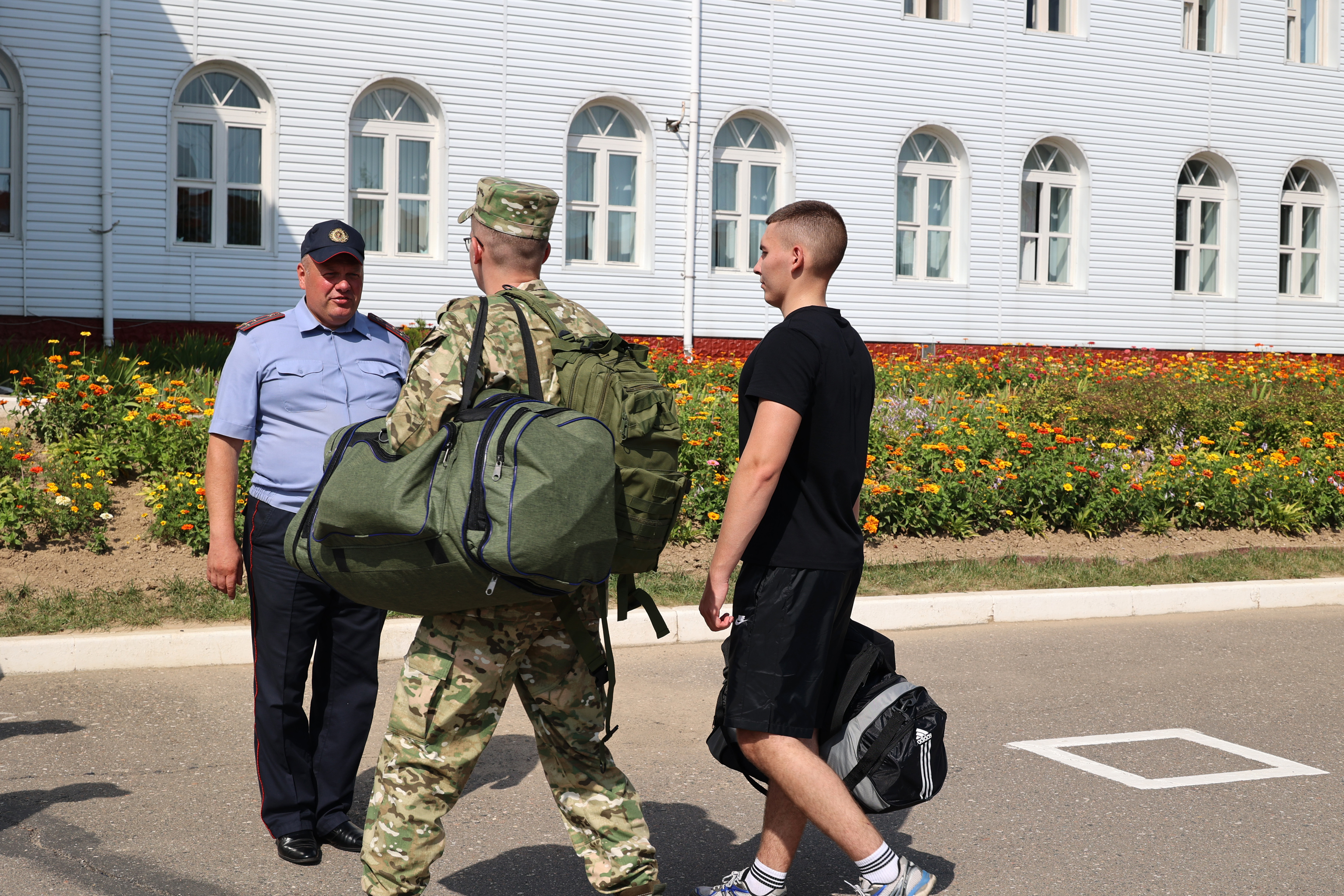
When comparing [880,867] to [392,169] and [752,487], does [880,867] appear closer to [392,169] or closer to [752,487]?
[752,487]

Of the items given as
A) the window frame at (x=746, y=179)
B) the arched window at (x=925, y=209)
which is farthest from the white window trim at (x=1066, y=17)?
the window frame at (x=746, y=179)

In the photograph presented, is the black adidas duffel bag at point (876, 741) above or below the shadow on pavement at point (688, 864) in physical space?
above

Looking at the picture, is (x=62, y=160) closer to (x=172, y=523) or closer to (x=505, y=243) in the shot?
(x=172, y=523)

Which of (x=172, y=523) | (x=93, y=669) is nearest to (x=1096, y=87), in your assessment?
(x=172, y=523)

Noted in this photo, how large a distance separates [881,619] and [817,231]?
186 inches

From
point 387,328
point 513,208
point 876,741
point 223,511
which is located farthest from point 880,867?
point 387,328

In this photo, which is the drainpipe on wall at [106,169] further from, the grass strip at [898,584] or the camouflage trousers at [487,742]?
the camouflage trousers at [487,742]

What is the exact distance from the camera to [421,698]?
10.5ft

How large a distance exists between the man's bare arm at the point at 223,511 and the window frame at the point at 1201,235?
19223 millimetres

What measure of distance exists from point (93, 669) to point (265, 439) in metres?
2.85

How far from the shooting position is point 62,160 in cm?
A: 1456

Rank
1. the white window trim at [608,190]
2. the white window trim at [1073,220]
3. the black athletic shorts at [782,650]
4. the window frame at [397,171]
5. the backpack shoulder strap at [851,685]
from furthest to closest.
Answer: the white window trim at [1073,220] < the white window trim at [608,190] < the window frame at [397,171] < the backpack shoulder strap at [851,685] < the black athletic shorts at [782,650]

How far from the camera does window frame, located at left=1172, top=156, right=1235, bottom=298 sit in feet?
69.4

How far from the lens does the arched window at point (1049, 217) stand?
65.6 feet
